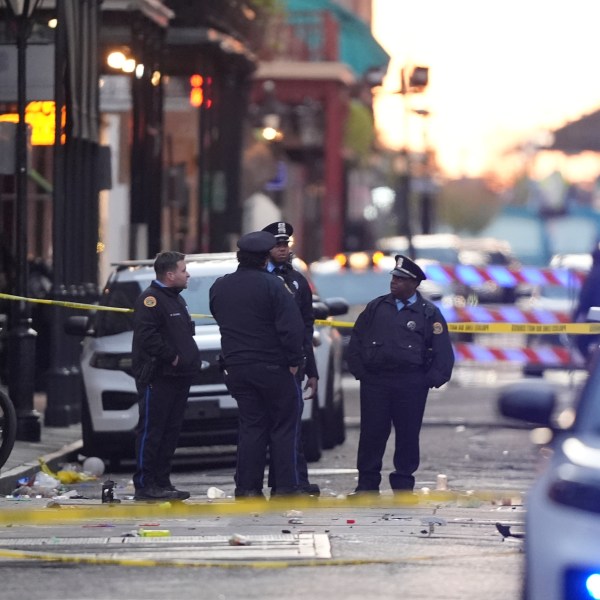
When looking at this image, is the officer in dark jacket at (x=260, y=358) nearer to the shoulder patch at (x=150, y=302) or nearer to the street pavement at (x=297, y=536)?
the street pavement at (x=297, y=536)

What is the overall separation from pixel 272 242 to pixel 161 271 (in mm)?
1058

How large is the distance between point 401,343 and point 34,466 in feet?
10.9

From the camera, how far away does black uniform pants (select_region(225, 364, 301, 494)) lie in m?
12.7

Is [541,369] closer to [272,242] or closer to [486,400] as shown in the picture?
[486,400]

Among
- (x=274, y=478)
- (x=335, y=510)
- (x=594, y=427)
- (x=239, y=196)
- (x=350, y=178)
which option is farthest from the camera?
(x=350, y=178)

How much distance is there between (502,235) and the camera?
86000 millimetres

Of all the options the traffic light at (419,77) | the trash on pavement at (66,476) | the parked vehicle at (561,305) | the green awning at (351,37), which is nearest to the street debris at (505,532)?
the trash on pavement at (66,476)

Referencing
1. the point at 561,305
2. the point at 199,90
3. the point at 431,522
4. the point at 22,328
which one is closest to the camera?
the point at 431,522

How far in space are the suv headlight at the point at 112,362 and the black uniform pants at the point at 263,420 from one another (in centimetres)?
311

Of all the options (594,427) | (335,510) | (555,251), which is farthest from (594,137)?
(594,427)

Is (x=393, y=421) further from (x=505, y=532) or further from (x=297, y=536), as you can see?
(x=505, y=532)

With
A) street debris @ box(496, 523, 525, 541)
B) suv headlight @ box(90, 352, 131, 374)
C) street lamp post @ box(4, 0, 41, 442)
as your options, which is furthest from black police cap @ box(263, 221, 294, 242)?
street lamp post @ box(4, 0, 41, 442)

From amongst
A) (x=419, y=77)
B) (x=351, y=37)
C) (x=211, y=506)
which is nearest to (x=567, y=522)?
(x=211, y=506)

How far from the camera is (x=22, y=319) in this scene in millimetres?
16984
